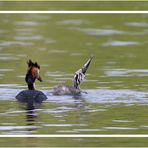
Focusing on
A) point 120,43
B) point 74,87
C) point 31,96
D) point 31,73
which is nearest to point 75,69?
point 74,87

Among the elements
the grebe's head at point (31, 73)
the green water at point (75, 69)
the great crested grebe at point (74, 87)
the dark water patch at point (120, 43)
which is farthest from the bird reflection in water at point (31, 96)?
the dark water patch at point (120, 43)

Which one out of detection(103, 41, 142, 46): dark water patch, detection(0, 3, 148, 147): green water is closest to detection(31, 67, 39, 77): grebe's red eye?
detection(0, 3, 148, 147): green water

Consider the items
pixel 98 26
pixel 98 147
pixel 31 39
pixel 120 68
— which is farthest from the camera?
pixel 98 26

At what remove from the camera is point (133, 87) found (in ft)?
64.1

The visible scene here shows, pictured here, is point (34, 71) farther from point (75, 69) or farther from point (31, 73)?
point (75, 69)

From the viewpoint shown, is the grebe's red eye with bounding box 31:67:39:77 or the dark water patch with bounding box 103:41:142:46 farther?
the dark water patch with bounding box 103:41:142:46

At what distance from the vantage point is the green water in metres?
15.6

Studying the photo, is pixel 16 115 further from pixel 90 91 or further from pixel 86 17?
pixel 86 17

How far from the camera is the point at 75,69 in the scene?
875 inches

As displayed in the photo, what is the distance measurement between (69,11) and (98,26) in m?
2.16

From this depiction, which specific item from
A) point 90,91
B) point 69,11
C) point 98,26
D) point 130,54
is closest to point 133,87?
point 90,91

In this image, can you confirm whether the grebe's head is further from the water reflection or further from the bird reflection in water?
the water reflection

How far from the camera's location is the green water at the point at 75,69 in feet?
51.3

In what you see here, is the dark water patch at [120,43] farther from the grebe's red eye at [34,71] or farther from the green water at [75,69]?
the grebe's red eye at [34,71]
